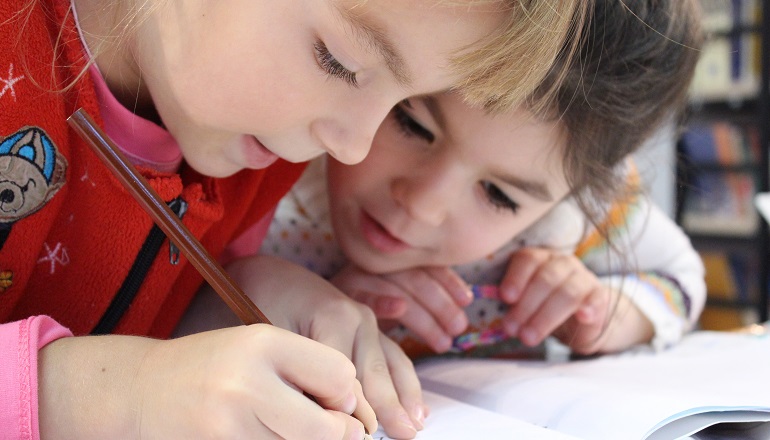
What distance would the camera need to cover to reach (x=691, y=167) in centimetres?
189

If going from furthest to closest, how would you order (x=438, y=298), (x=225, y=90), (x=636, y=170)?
(x=636, y=170) → (x=438, y=298) → (x=225, y=90)

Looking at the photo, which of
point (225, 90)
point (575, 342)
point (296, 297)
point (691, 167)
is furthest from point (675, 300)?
point (691, 167)

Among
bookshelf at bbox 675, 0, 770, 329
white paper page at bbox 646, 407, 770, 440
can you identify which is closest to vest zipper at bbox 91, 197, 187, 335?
white paper page at bbox 646, 407, 770, 440

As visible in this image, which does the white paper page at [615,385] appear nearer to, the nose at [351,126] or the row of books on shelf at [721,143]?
the nose at [351,126]

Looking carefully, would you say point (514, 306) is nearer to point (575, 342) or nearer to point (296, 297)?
point (575, 342)

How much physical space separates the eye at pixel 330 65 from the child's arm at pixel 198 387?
0.16 m

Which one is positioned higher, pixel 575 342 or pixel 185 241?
pixel 185 241

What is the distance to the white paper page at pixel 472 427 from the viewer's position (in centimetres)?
44

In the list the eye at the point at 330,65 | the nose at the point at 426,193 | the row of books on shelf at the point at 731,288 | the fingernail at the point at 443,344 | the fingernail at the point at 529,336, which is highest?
the eye at the point at 330,65

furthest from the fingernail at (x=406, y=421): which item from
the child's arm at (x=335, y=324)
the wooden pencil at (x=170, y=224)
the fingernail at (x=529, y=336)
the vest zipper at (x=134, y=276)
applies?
the fingernail at (x=529, y=336)

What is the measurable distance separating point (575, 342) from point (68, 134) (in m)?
0.53

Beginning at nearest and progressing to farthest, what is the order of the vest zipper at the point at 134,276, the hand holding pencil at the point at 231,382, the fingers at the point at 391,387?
the hand holding pencil at the point at 231,382, the fingers at the point at 391,387, the vest zipper at the point at 134,276

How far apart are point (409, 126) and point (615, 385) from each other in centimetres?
26

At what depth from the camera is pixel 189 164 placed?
0.58 metres
